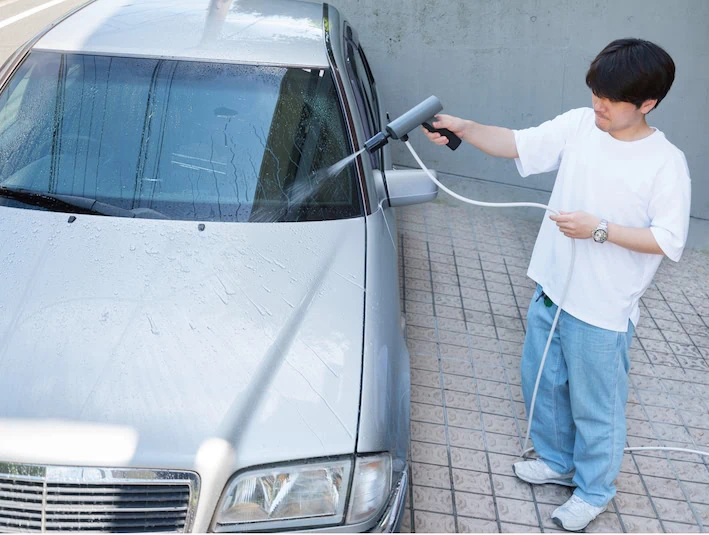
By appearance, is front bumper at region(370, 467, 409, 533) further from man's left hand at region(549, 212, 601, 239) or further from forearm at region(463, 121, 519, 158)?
forearm at region(463, 121, 519, 158)

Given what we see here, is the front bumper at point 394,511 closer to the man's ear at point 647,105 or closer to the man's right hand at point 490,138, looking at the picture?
the man's right hand at point 490,138

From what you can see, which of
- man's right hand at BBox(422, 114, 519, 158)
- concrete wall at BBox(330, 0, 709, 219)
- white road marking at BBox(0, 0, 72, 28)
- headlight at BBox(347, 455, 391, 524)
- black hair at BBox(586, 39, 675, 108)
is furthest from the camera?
white road marking at BBox(0, 0, 72, 28)

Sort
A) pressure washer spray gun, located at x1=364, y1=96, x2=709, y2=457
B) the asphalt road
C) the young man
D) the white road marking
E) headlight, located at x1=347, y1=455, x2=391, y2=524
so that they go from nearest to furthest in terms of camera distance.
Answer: headlight, located at x1=347, y1=455, x2=391, y2=524 → the young man → pressure washer spray gun, located at x1=364, y1=96, x2=709, y2=457 → the asphalt road → the white road marking

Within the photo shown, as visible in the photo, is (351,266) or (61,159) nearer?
(351,266)

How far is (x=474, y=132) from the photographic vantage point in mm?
2943

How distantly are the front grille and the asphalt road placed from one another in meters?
7.00

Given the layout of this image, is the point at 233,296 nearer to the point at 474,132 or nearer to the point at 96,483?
the point at 96,483

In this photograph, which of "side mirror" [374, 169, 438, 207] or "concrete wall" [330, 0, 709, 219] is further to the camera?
"concrete wall" [330, 0, 709, 219]

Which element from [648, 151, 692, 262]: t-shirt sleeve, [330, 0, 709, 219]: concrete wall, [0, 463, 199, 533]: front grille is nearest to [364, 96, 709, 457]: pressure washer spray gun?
[648, 151, 692, 262]: t-shirt sleeve

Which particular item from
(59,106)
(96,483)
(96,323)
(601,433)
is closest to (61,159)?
(59,106)

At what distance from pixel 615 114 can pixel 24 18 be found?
356 inches

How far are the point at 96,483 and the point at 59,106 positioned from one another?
1694mm

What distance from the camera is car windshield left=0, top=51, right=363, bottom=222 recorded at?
9.50ft

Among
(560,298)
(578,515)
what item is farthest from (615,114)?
(578,515)
